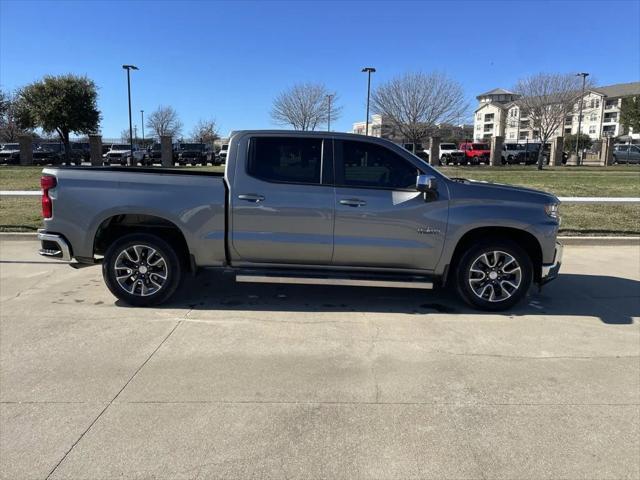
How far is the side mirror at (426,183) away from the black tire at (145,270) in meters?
2.67

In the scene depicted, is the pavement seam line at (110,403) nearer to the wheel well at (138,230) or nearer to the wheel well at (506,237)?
the wheel well at (138,230)

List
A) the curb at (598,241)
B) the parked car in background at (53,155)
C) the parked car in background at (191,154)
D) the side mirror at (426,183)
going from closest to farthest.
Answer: the side mirror at (426,183)
the curb at (598,241)
the parked car in background at (53,155)
the parked car in background at (191,154)

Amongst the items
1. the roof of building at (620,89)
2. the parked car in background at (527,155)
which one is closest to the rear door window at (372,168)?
the parked car in background at (527,155)

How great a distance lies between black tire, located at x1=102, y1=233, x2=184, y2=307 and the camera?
5543 millimetres

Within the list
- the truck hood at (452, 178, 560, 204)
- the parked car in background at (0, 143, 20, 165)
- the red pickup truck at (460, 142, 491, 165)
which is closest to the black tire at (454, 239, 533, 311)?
the truck hood at (452, 178, 560, 204)

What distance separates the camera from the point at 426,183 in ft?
17.1

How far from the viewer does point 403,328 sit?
16.8 feet

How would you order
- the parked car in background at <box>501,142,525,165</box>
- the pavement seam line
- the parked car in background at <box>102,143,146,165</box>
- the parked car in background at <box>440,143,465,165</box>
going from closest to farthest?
the pavement seam line → the parked car in background at <box>102,143,146,165</box> → the parked car in background at <box>440,143,465,165</box> → the parked car in background at <box>501,142,525,165</box>

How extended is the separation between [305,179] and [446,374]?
251 cm

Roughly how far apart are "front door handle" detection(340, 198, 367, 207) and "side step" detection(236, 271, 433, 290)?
76 centimetres

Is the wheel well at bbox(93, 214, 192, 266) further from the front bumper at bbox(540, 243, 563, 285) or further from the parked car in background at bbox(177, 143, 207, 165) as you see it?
the parked car in background at bbox(177, 143, 207, 165)

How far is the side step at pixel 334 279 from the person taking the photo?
5.45m

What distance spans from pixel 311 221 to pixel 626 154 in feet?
177

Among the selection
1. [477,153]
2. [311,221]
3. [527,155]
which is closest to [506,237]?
[311,221]
